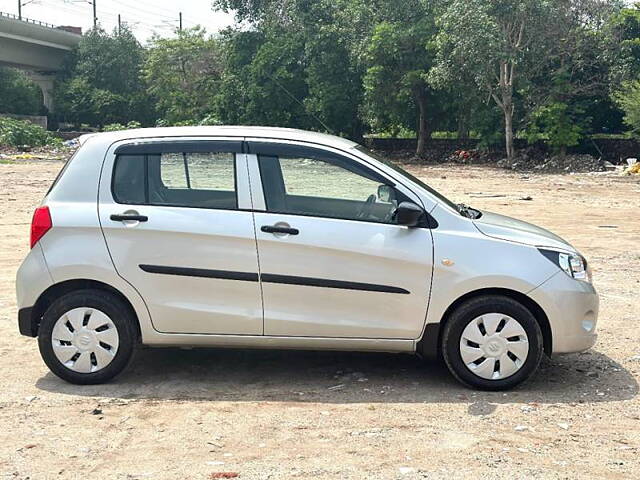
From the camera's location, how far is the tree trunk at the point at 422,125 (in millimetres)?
40344

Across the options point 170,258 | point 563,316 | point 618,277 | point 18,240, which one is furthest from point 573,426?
point 18,240

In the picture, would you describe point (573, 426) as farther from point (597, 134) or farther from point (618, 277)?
point (597, 134)

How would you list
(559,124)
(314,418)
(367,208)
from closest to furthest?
(314,418), (367,208), (559,124)

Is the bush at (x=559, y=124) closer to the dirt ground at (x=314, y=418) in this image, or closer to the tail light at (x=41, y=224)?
the dirt ground at (x=314, y=418)

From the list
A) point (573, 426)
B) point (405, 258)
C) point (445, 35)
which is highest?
point (445, 35)

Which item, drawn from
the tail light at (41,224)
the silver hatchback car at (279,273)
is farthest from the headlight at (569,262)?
the tail light at (41,224)

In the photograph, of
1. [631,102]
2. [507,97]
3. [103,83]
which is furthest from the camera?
[103,83]

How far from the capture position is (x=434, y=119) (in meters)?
42.3

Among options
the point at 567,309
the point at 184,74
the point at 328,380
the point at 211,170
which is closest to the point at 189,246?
the point at 211,170

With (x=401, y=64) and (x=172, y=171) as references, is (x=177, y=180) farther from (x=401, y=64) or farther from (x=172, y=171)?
(x=401, y=64)

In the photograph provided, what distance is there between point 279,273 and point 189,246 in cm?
66

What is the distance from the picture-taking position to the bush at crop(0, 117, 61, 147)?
144 feet

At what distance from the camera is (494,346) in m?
6.05

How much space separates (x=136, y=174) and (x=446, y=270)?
7.67 feet
